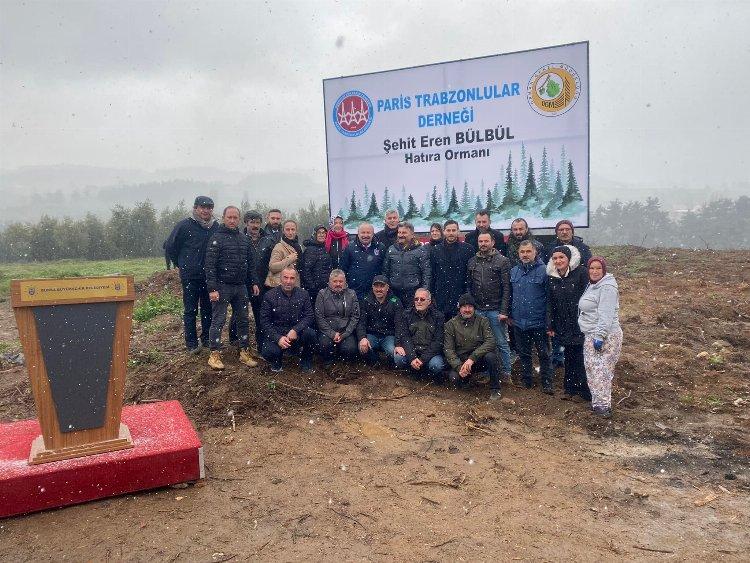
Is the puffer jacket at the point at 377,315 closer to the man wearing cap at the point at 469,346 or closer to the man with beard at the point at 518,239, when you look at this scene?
the man wearing cap at the point at 469,346

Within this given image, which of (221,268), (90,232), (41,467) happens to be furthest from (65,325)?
(90,232)

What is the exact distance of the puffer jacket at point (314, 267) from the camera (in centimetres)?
670

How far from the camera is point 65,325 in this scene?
3.77 m

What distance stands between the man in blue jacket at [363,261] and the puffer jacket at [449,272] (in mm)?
736

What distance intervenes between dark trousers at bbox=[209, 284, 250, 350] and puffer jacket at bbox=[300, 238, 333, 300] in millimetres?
838

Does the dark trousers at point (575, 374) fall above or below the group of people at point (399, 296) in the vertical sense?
below

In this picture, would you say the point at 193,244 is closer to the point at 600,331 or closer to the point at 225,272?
the point at 225,272

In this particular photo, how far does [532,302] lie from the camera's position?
5.80 m

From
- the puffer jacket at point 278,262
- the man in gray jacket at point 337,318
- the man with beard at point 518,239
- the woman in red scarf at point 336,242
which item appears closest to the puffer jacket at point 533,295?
the man with beard at point 518,239

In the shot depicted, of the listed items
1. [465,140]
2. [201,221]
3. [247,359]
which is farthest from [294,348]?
[465,140]

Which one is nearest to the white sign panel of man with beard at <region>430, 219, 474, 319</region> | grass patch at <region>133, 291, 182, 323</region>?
man with beard at <region>430, 219, 474, 319</region>

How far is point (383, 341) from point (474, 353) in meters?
1.24

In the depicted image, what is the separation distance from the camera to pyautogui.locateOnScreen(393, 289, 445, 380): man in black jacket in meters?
6.12

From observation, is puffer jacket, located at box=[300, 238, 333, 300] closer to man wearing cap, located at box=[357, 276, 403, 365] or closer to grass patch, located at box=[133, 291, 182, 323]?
man wearing cap, located at box=[357, 276, 403, 365]
